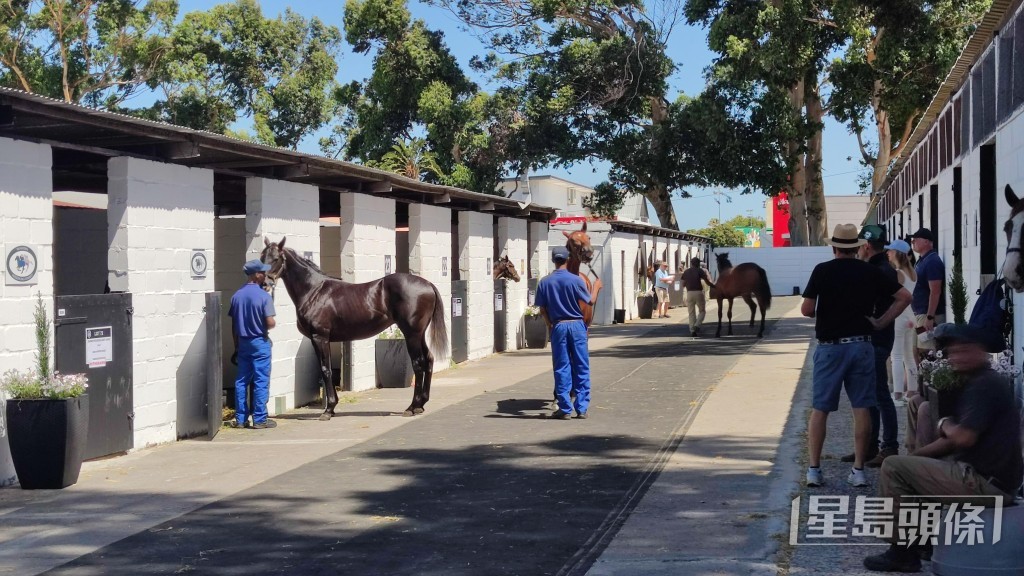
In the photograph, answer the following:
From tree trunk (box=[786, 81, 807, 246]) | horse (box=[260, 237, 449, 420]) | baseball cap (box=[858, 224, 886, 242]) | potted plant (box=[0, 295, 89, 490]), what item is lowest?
potted plant (box=[0, 295, 89, 490])

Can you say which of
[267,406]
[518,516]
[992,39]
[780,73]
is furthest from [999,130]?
[780,73]

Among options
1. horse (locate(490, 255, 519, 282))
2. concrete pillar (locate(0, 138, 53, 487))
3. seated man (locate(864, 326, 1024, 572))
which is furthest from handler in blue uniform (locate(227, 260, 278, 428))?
horse (locate(490, 255, 519, 282))

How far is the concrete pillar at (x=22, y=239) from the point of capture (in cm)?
903

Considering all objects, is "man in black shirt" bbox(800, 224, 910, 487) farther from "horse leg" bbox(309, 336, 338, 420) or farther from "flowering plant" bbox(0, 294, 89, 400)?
"horse leg" bbox(309, 336, 338, 420)

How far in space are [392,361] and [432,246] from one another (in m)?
3.45

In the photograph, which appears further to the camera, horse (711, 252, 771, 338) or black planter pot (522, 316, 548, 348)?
horse (711, 252, 771, 338)

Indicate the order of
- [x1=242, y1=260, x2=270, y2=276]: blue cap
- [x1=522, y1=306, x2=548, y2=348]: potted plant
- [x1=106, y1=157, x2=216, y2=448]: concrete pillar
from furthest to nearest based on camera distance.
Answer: [x1=522, y1=306, x2=548, y2=348]: potted plant
[x1=242, y1=260, x2=270, y2=276]: blue cap
[x1=106, y1=157, x2=216, y2=448]: concrete pillar

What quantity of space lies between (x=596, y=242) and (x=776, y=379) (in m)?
16.5

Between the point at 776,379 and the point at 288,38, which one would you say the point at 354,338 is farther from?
the point at 288,38

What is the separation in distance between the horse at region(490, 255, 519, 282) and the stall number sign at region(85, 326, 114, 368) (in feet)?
41.7

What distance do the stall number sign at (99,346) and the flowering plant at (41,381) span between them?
0.78 metres

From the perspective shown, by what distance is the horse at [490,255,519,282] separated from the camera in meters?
22.7

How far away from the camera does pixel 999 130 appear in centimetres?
1015

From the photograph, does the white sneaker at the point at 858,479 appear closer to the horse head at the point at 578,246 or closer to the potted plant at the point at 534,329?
→ the horse head at the point at 578,246
